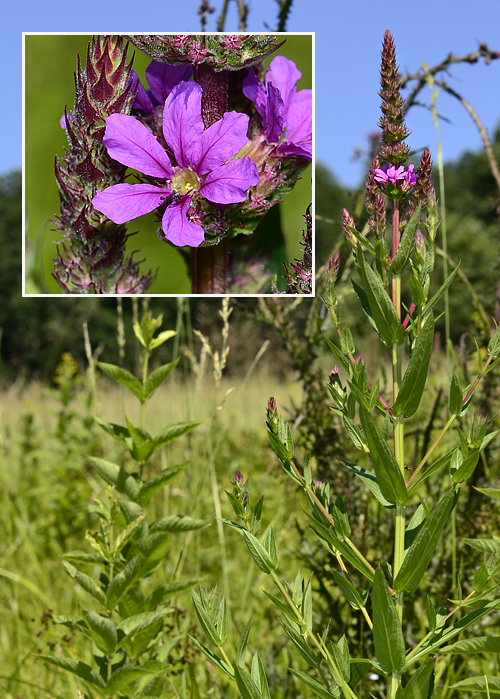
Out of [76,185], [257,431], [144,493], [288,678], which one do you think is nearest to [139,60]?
[76,185]

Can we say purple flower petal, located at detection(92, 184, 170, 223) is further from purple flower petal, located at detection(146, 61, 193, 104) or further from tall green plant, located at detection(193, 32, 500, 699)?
tall green plant, located at detection(193, 32, 500, 699)

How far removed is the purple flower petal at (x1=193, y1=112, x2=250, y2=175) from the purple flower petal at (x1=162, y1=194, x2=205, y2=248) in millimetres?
72

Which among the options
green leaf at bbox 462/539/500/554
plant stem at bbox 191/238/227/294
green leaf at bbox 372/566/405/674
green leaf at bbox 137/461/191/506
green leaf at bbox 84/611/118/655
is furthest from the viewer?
plant stem at bbox 191/238/227/294

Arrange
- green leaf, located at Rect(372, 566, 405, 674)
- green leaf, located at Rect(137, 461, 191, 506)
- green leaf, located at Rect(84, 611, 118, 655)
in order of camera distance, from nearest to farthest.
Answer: green leaf, located at Rect(372, 566, 405, 674)
green leaf, located at Rect(84, 611, 118, 655)
green leaf, located at Rect(137, 461, 191, 506)

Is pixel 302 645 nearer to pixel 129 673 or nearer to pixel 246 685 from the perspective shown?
pixel 246 685

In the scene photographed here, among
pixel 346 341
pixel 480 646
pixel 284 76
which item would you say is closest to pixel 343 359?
pixel 346 341

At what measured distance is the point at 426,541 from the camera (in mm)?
682

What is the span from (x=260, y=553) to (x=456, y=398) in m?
0.29

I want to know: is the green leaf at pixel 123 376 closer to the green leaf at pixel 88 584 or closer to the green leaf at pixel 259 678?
the green leaf at pixel 88 584

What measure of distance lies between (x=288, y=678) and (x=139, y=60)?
4.16ft

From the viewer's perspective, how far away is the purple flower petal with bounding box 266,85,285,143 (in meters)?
1.13

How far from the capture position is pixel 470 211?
20000 millimetres

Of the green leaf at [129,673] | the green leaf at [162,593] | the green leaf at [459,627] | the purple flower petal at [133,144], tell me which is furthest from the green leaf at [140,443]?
the green leaf at [459,627]

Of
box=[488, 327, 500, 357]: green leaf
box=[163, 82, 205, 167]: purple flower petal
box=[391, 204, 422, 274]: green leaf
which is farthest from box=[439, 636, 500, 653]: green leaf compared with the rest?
box=[163, 82, 205, 167]: purple flower petal
